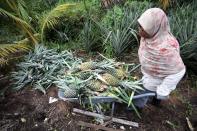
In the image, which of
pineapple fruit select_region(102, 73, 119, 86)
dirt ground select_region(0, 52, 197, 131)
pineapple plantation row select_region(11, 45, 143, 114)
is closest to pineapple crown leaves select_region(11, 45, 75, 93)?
pineapple plantation row select_region(11, 45, 143, 114)

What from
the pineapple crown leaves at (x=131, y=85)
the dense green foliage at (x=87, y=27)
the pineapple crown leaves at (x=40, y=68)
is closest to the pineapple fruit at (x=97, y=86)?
the pineapple crown leaves at (x=131, y=85)

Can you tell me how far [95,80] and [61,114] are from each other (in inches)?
25.1

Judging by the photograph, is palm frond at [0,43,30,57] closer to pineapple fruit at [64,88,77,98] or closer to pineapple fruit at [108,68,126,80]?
pineapple fruit at [64,88,77,98]

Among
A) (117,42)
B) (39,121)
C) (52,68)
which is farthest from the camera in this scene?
(117,42)

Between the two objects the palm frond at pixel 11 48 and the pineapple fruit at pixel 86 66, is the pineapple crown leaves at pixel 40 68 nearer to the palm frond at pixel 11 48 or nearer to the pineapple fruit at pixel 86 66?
the palm frond at pixel 11 48

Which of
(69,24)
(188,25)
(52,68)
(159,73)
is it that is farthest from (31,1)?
(159,73)

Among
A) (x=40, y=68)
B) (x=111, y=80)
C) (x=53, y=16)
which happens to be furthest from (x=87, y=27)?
(x=111, y=80)

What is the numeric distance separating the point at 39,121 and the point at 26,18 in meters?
2.26

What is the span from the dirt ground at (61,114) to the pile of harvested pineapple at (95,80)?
319mm

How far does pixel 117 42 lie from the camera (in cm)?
548

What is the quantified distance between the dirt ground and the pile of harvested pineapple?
0.32m

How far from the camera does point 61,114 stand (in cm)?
446

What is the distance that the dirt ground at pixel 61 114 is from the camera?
14.3ft

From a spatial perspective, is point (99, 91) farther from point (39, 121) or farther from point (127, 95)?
point (39, 121)
